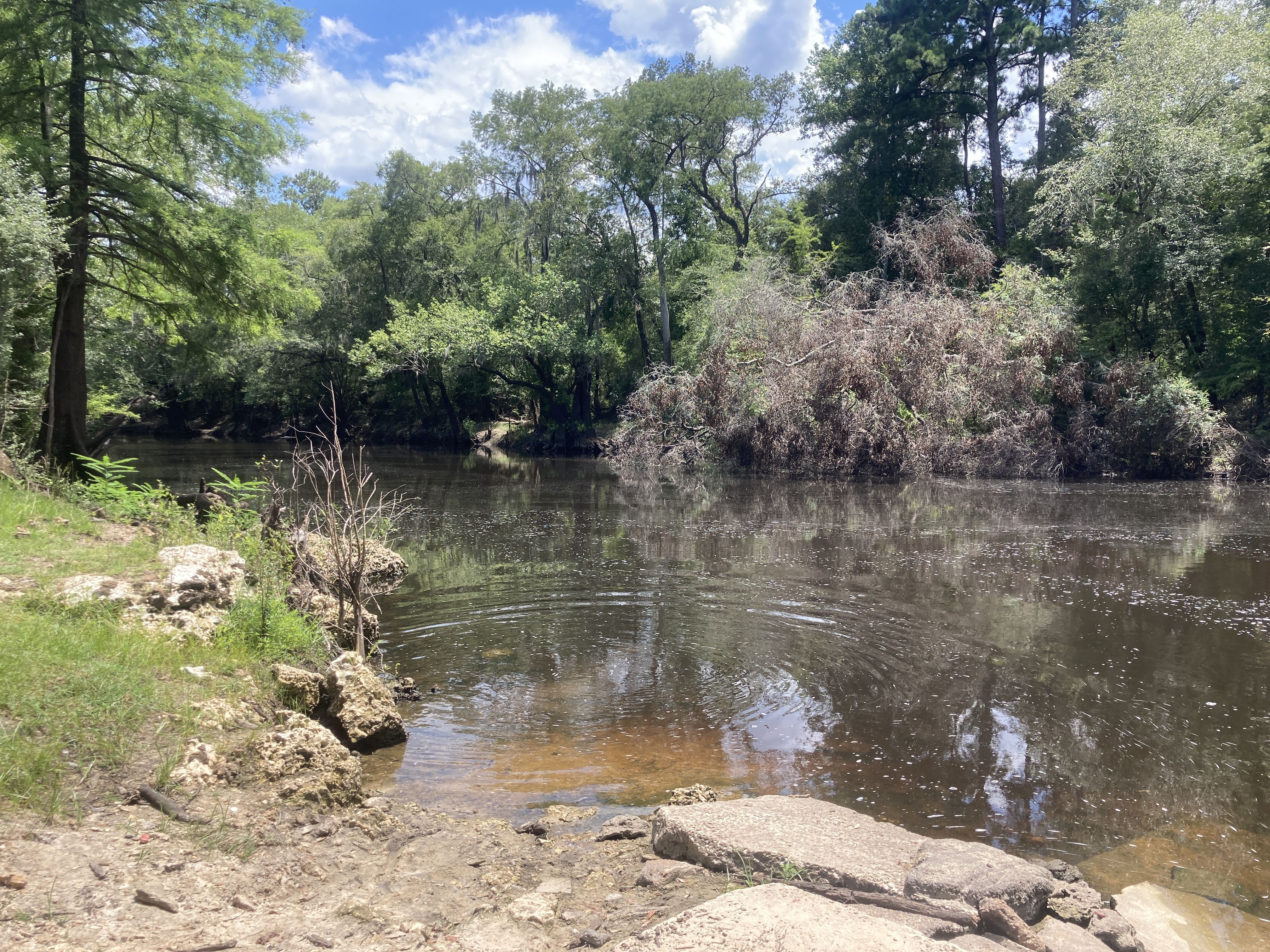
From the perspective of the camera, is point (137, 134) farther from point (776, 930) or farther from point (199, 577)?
point (776, 930)

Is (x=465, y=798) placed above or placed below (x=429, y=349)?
below

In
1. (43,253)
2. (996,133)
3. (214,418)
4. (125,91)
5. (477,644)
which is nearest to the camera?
(477,644)

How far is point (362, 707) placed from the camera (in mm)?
6051

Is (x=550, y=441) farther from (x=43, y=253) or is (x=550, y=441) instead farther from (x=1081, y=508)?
(x=43, y=253)

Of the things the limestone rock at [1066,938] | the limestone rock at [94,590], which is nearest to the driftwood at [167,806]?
the limestone rock at [94,590]

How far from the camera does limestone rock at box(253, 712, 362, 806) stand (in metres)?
4.56

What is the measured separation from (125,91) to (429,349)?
24.0m

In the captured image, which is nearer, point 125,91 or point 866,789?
point 866,789

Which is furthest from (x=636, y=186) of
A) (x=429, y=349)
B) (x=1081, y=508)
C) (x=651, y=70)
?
(x=1081, y=508)

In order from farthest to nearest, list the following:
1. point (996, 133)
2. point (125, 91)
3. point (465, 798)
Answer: point (996, 133), point (125, 91), point (465, 798)

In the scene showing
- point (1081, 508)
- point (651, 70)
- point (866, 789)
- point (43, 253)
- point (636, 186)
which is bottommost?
point (866, 789)

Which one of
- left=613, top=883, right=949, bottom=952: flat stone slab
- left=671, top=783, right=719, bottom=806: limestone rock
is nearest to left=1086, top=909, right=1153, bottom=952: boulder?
left=613, top=883, right=949, bottom=952: flat stone slab

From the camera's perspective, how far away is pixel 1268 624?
29.7 feet

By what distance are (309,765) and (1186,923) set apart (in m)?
4.76
